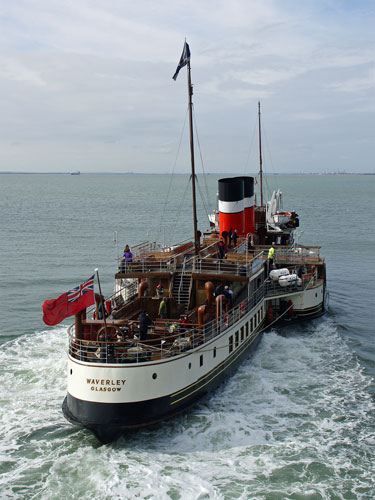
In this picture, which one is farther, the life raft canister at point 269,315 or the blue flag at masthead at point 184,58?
the life raft canister at point 269,315

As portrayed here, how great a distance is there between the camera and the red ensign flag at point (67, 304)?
15.7 m

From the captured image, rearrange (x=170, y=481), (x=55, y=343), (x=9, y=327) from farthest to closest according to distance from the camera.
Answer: (x=9, y=327), (x=55, y=343), (x=170, y=481)

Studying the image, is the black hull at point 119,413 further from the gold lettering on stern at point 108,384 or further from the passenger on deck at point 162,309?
the passenger on deck at point 162,309

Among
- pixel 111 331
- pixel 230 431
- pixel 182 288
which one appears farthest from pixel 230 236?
pixel 230 431

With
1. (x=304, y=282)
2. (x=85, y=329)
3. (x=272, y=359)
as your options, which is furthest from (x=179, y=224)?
(x=85, y=329)

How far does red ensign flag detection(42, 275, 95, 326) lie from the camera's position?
51.4ft

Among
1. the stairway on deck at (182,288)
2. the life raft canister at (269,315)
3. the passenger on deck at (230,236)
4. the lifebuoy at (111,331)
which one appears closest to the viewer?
Answer: the lifebuoy at (111,331)

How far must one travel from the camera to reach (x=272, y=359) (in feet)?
83.3

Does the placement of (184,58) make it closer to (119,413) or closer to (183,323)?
(183,323)

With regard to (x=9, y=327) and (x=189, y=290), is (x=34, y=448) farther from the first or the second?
(x=9, y=327)

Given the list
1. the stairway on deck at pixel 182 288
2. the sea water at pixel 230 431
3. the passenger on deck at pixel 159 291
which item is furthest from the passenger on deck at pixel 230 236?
the passenger on deck at pixel 159 291

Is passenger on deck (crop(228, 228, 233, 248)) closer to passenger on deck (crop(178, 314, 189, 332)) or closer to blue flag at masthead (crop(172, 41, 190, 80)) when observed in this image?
A: passenger on deck (crop(178, 314, 189, 332))

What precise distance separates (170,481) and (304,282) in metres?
18.4

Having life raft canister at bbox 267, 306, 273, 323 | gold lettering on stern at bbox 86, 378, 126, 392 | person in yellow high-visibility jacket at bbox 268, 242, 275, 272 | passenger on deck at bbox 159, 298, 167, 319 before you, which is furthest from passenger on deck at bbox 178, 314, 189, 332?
person in yellow high-visibility jacket at bbox 268, 242, 275, 272
